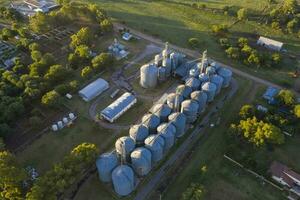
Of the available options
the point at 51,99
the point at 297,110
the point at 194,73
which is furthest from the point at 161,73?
the point at 297,110

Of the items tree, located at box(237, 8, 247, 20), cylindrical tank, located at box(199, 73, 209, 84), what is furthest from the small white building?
cylindrical tank, located at box(199, 73, 209, 84)

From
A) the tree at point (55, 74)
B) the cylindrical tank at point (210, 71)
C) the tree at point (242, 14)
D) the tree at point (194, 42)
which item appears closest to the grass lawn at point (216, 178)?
the cylindrical tank at point (210, 71)

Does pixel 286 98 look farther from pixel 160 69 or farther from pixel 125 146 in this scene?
pixel 125 146

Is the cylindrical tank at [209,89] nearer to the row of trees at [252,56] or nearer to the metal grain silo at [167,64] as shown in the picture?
the metal grain silo at [167,64]

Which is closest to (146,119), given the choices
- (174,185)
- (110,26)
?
(174,185)

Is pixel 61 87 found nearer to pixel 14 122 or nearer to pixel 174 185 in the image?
pixel 14 122

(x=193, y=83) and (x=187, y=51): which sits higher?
(x=193, y=83)
